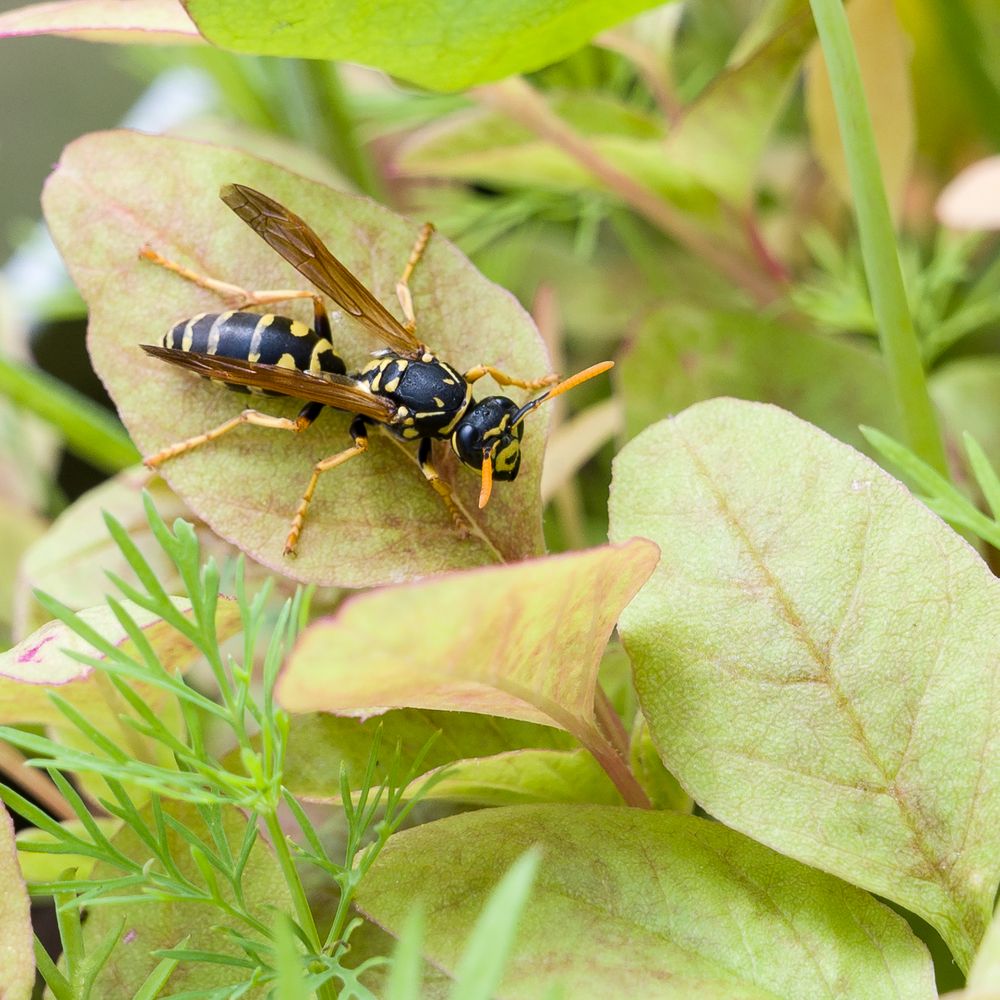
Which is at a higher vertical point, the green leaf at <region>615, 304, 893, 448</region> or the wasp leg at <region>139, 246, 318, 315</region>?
the wasp leg at <region>139, 246, 318, 315</region>

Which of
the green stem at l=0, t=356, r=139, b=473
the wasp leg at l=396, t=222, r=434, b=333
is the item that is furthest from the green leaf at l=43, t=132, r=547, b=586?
the green stem at l=0, t=356, r=139, b=473

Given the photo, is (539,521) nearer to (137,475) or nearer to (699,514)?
(699,514)

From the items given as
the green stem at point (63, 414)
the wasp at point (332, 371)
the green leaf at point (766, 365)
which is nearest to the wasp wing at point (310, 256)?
the wasp at point (332, 371)

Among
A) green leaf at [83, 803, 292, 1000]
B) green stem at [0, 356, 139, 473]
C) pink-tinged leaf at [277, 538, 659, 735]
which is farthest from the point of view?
green stem at [0, 356, 139, 473]

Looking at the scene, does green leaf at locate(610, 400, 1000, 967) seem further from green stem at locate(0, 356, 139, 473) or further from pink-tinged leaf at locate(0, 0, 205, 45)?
green stem at locate(0, 356, 139, 473)

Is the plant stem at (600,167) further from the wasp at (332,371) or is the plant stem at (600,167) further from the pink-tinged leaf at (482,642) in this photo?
the pink-tinged leaf at (482,642)

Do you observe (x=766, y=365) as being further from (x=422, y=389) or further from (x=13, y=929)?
(x=13, y=929)

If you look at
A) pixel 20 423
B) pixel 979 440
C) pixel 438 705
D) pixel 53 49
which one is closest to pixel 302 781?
pixel 438 705

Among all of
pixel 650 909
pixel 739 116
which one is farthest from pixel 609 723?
pixel 739 116
